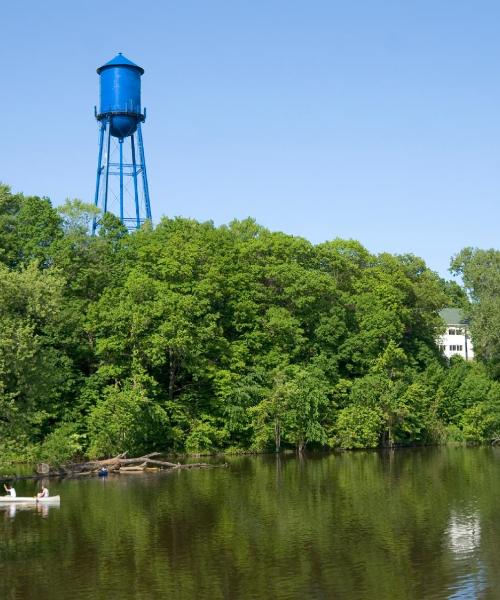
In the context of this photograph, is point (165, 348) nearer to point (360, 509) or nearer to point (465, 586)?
point (360, 509)

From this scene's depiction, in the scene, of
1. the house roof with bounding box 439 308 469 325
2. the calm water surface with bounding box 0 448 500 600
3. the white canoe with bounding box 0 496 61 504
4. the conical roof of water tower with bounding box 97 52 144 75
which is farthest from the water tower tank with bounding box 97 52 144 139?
the house roof with bounding box 439 308 469 325

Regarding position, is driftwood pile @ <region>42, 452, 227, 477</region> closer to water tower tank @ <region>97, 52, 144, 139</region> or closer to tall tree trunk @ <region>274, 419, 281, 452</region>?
tall tree trunk @ <region>274, 419, 281, 452</region>

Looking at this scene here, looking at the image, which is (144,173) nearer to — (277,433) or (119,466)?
(277,433)

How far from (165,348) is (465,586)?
46412mm

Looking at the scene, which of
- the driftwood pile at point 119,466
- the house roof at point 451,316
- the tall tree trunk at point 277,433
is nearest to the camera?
the driftwood pile at point 119,466

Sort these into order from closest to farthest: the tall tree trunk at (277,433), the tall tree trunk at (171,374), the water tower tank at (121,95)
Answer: the tall tree trunk at (171,374) < the tall tree trunk at (277,433) < the water tower tank at (121,95)

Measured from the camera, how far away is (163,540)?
34.3 metres

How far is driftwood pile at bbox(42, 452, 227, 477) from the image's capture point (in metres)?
58.1

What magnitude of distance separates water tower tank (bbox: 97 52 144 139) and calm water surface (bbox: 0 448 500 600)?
1640 inches

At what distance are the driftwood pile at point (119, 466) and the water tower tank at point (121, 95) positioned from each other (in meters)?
36.9

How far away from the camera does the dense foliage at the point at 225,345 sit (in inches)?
2694

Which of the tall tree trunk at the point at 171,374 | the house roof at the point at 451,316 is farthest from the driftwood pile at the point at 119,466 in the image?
the house roof at the point at 451,316

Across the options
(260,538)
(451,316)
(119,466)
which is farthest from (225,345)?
(451,316)

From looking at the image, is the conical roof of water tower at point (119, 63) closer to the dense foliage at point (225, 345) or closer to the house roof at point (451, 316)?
the dense foliage at point (225, 345)
